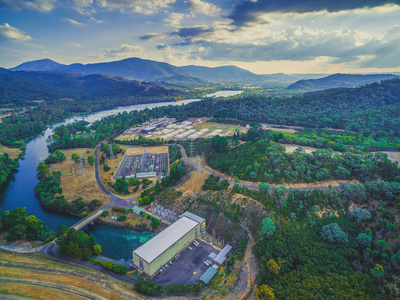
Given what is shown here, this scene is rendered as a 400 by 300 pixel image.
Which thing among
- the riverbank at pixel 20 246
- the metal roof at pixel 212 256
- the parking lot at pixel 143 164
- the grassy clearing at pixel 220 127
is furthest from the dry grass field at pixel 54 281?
the grassy clearing at pixel 220 127

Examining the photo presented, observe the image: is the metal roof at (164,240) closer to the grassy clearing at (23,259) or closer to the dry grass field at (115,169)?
the grassy clearing at (23,259)

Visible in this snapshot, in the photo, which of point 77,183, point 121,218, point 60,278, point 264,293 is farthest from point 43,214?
point 264,293

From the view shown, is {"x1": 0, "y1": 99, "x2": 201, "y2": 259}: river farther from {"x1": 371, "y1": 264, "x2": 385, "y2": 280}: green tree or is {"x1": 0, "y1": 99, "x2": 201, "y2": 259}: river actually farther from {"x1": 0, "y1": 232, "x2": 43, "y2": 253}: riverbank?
{"x1": 371, "y1": 264, "x2": 385, "y2": 280}: green tree

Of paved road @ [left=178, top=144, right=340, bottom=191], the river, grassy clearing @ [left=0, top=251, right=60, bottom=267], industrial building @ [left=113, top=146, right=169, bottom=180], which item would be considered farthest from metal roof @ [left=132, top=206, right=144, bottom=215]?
paved road @ [left=178, top=144, right=340, bottom=191]

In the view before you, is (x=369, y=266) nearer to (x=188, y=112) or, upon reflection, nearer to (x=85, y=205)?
(x=85, y=205)

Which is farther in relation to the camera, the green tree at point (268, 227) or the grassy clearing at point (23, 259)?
the green tree at point (268, 227)
